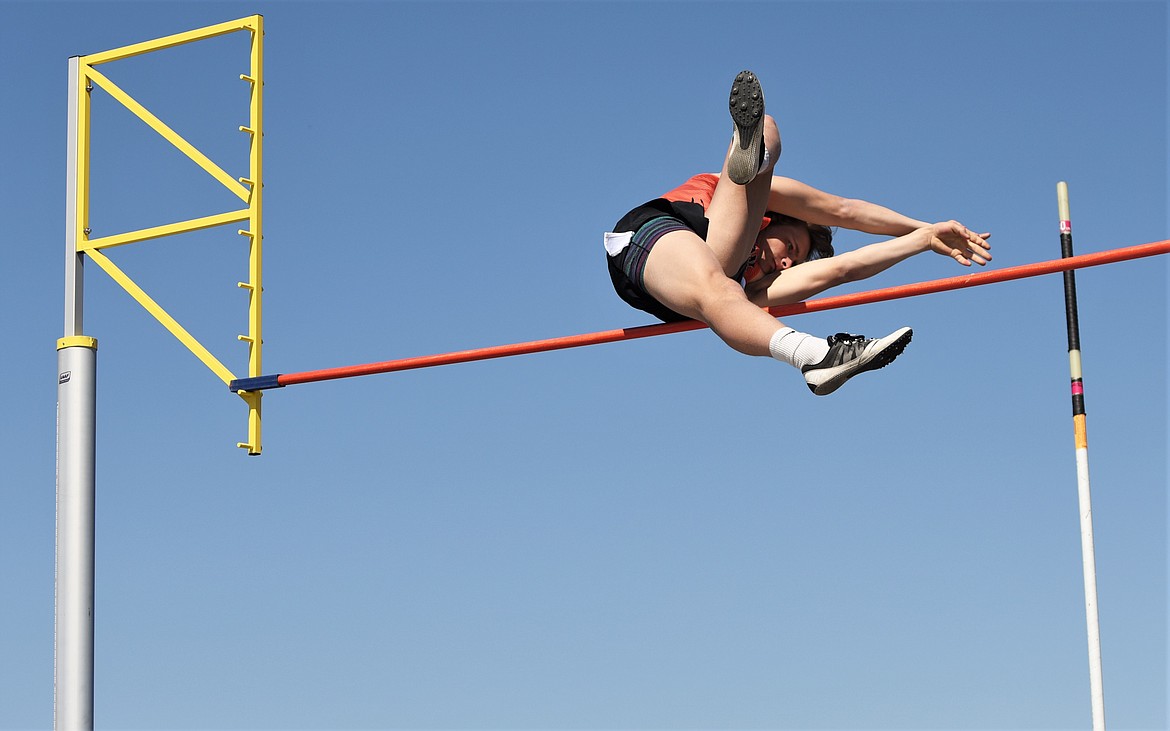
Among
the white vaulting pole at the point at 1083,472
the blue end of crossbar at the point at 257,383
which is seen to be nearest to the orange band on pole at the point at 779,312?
the blue end of crossbar at the point at 257,383

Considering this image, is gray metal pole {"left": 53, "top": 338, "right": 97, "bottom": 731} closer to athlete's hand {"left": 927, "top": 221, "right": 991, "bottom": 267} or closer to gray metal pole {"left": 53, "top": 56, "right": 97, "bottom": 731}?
gray metal pole {"left": 53, "top": 56, "right": 97, "bottom": 731}

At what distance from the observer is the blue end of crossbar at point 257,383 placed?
21.6 ft

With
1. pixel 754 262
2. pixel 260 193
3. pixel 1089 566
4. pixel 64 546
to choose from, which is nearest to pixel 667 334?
pixel 754 262

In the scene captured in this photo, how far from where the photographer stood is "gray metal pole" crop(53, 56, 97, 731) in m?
6.29

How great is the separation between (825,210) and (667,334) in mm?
Result: 634

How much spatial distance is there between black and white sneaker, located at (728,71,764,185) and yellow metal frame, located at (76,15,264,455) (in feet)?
7.11

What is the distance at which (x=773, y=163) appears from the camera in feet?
17.5

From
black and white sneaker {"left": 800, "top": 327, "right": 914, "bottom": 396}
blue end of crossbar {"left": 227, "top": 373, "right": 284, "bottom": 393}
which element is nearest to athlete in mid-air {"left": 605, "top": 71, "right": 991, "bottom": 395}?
black and white sneaker {"left": 800, "top": 327, "right": 914, "bottom": 396}

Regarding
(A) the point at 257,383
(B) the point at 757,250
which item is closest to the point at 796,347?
(B) the point at 757,250

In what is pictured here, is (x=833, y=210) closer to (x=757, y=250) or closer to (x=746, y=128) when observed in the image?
(x=757, y=250)

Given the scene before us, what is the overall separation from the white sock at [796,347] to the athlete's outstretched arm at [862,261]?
820mm

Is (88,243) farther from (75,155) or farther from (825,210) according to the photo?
(825,210)

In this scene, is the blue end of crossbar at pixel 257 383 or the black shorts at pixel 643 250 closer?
the black shorts at pixel 643 250

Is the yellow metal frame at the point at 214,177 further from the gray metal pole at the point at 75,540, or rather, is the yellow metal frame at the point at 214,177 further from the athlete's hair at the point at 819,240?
the athlete's hair at the point at 819,240
